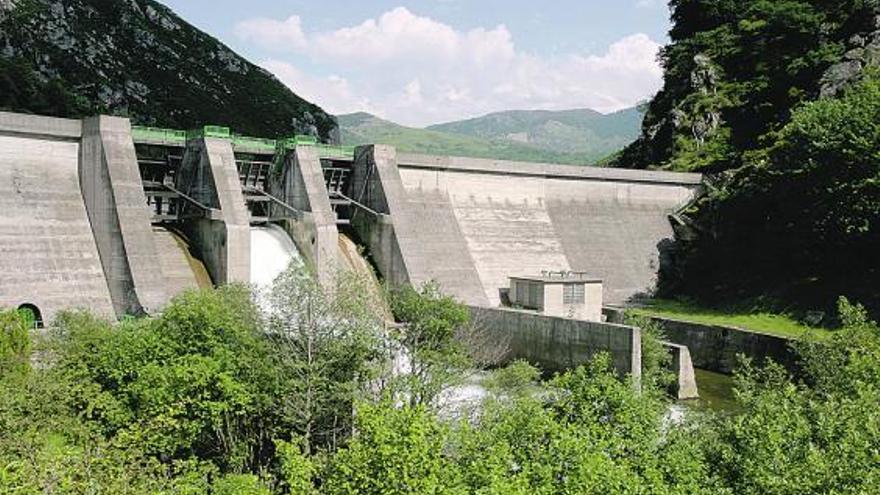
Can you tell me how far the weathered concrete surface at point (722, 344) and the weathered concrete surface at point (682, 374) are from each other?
262cm

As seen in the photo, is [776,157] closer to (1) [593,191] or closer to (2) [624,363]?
(1) [593,191]

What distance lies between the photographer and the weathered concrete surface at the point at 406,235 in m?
34.8

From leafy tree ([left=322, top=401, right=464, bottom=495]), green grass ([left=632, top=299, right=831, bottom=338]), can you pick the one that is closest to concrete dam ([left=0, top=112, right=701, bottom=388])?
green grass ([left=632, top=299, right=831, bottom=338])

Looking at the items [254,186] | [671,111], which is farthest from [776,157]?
[254,186]

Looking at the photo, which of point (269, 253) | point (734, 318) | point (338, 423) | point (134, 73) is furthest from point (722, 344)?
point (134, 73)

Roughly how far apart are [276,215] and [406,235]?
5.71m

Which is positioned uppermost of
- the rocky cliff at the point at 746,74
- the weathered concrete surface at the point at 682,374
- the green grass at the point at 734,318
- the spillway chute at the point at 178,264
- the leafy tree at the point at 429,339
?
the rocky cliff at the point at 746,74

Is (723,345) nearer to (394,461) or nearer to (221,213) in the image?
(221,213)

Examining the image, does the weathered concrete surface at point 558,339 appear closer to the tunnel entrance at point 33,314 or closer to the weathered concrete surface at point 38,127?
the tunnel entrance at point 33,314

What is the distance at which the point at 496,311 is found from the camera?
3184 cm

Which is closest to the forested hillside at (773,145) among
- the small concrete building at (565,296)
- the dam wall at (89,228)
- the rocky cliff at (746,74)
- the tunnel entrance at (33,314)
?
the rocky cliff at (746,74)

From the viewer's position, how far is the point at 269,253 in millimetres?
32500

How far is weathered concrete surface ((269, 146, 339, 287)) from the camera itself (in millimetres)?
32438

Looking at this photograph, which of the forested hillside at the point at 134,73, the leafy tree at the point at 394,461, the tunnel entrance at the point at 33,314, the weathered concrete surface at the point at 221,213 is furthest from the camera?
the forested hillside at the point at 134,73
